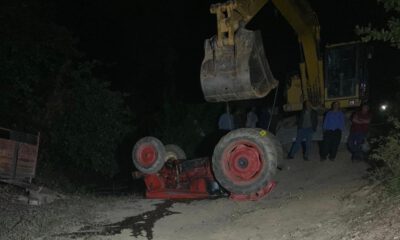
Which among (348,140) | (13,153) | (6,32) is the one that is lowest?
(13,153)

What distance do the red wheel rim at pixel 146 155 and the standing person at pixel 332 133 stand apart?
4595 mm

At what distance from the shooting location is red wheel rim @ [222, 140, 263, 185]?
877 cm

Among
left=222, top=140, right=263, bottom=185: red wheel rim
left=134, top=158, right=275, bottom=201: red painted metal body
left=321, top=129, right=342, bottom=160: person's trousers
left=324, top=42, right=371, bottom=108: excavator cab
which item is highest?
left=324, top=42, right=371, bottom=108: excavator cab

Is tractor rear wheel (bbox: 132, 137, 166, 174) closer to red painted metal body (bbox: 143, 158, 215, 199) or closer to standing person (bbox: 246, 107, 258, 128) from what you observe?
red painted metal body (bbox: 143, 158, 215, 199)

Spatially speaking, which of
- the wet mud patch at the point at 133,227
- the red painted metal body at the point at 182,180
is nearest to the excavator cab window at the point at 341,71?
the red painted metal body at the point at 182,180

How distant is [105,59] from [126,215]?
16.7 m

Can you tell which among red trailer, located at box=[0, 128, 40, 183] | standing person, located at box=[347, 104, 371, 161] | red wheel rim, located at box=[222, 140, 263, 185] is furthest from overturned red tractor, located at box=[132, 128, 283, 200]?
standing person, located at box=[347, 104, 371, 161]

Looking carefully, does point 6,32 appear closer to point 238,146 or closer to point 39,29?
point 39,29

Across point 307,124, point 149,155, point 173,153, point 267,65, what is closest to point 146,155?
point 149,155

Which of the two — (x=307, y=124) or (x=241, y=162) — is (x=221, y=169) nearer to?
(x=241, y=162)

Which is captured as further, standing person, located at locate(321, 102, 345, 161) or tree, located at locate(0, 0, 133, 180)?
tree, located at locate(0, 0, 133, 180)

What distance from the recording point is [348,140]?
41.0 feet

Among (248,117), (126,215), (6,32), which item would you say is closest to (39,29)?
(6,32)

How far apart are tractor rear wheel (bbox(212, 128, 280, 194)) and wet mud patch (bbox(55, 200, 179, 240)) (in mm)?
1230
